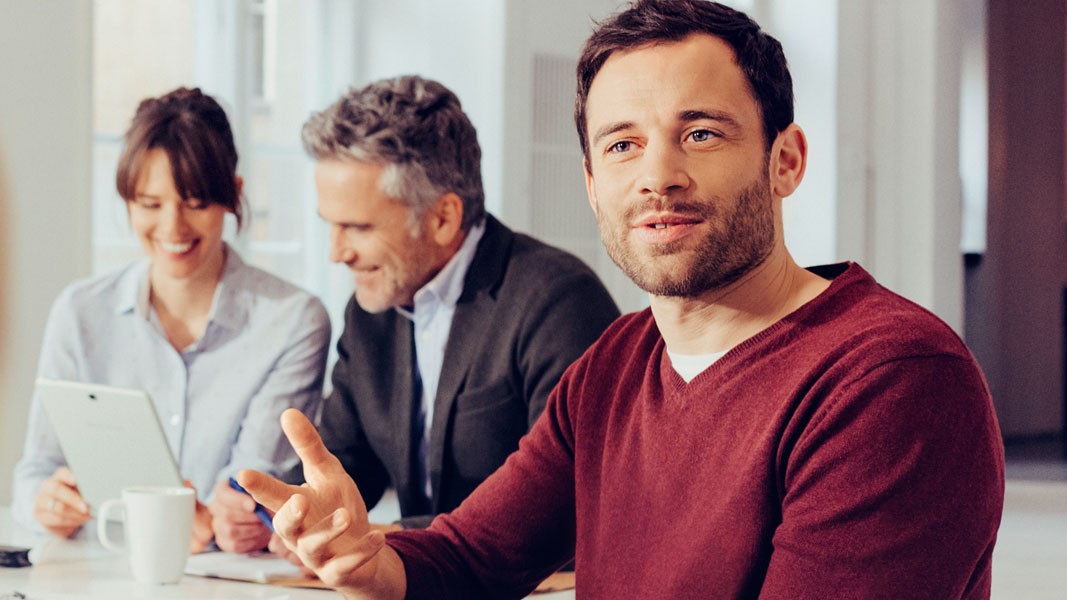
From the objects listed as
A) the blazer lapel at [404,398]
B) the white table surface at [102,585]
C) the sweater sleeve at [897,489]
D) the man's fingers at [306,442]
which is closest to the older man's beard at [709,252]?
the sweater sleeve at [897,489]

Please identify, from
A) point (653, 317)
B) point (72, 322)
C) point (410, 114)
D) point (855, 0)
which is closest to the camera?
point (653, 317)

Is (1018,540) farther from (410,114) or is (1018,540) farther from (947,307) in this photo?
(410,114)

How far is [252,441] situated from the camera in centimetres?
224

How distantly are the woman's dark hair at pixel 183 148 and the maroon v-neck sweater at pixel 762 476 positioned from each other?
107cm

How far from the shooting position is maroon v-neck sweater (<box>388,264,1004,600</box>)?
1.05 metres

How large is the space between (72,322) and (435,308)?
0.65 m

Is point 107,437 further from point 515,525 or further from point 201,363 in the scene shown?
point 515,525

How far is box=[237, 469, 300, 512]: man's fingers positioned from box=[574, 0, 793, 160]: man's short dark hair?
519 mm

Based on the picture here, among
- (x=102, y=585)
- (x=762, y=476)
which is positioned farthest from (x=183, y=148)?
(x=762, y=476)

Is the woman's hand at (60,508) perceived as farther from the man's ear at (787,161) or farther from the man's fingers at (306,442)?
the man's ear at (787,161)

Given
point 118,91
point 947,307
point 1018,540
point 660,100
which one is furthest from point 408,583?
point 947,307

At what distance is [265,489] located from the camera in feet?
3.87

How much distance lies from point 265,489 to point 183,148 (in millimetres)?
1227

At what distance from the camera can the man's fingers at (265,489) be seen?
116 centimetres
